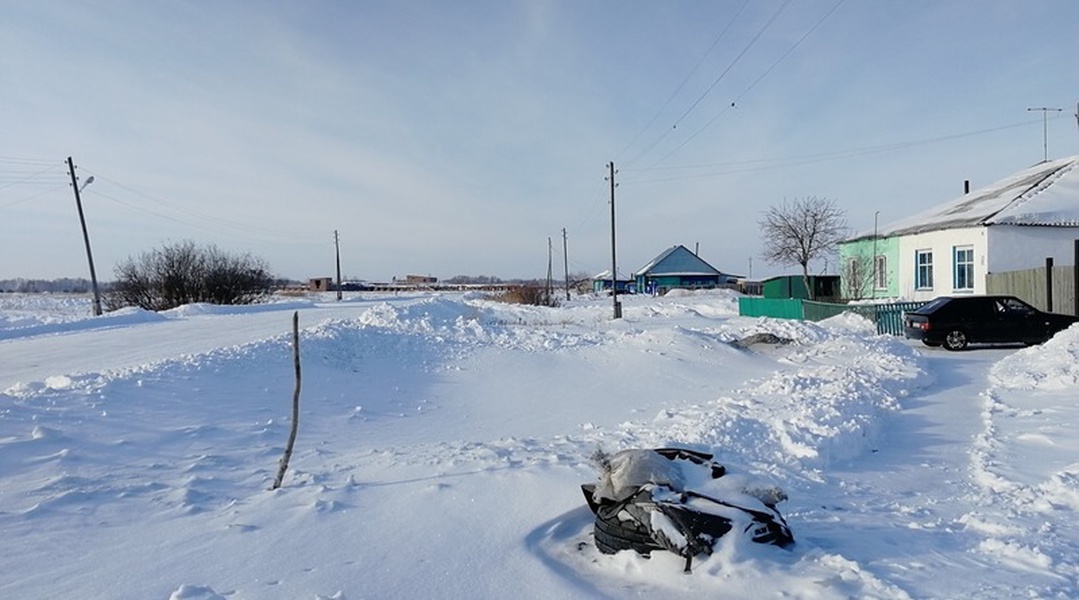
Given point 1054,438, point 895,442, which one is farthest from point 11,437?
point 1054,438

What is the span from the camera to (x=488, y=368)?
13055mm

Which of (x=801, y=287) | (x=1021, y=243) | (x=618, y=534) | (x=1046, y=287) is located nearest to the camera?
(x=618, y=534)

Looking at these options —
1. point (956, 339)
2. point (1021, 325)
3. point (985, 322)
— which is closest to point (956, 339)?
point (956, 339)

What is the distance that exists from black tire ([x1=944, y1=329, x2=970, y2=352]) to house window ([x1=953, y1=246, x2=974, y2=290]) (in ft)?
30.5

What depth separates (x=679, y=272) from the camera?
72.1 metres

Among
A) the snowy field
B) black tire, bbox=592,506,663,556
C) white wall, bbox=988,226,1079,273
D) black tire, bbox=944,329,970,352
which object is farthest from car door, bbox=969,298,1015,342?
black tire, bbox=592,506,663,556

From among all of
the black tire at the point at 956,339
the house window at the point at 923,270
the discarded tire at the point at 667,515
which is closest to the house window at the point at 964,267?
the house window at the point at 923,270

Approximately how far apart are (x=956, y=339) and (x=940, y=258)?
10487 millimetres

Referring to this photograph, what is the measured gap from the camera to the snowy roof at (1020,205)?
2312 cm

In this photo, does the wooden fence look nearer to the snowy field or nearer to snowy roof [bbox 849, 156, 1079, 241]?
snowy roof [bbox 849, 156, 1079, 241]

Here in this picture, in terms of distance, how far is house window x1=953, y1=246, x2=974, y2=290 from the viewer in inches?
949

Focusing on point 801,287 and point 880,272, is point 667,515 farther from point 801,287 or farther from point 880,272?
point 801,287

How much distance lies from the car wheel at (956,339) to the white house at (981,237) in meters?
8.76

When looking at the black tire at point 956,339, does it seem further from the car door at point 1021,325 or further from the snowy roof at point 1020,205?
the snowy roof at point 1020,205
